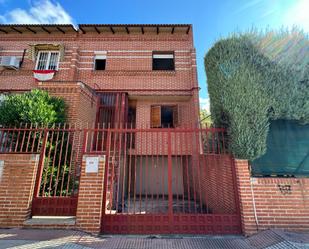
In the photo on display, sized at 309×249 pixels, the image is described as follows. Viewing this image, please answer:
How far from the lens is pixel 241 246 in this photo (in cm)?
301

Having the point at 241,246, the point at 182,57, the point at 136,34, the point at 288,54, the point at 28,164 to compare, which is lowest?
the point at 241,246

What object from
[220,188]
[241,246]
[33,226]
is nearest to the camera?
[241,246]

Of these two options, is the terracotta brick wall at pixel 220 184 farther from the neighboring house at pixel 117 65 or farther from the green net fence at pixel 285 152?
the neighboring house at pixel 117 65

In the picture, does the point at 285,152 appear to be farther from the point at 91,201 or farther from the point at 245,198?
the point at 91,201

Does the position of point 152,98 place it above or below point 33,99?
above

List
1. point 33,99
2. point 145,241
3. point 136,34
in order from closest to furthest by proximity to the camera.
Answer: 1. point 145,241
2. point 33,99
3. point 136,34

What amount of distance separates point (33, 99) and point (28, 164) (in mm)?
2469

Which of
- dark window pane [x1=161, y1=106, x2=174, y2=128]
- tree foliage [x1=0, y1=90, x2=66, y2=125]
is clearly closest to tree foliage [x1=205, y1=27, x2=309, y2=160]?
tree foliage [x1=0, y1=90, x2=66, y2=125]

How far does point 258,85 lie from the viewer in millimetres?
3822

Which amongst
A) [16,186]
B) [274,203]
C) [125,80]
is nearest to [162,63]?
[125,80]

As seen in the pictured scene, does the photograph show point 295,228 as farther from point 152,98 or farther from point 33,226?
point 152,98

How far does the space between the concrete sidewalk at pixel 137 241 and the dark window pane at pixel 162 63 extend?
858cm

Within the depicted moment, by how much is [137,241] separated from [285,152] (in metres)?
3.74

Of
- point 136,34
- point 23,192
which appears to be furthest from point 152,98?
point 23,192
